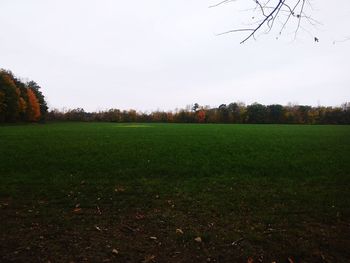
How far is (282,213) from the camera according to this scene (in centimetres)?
820

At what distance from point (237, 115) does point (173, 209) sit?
117761mm

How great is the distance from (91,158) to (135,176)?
4.73 metres

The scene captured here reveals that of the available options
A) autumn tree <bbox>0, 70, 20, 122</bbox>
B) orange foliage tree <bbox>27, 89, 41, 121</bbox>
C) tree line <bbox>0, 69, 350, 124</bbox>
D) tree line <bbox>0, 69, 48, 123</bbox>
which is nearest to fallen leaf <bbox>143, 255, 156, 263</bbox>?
tree line <bbox>0, 69, 48, 123</bbox>

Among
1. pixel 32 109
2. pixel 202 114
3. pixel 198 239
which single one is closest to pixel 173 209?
pixel 198 239

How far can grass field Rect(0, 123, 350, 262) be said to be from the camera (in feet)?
19.4

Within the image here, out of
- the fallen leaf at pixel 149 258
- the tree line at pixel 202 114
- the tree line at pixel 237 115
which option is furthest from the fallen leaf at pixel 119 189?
the tree line at pixel 237 115

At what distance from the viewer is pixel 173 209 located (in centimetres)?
852

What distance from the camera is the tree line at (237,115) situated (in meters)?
118

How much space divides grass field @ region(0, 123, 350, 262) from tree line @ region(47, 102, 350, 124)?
107 m

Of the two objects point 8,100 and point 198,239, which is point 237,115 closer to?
point 8,100

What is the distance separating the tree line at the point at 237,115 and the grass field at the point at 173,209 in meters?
107

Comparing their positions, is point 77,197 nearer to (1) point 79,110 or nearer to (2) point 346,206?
(2) point 346,206

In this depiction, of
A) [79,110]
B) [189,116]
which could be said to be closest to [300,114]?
[189,116]

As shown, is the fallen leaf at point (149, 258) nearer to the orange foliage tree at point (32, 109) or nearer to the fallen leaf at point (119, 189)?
the fallen leaf at point (119, 189)
